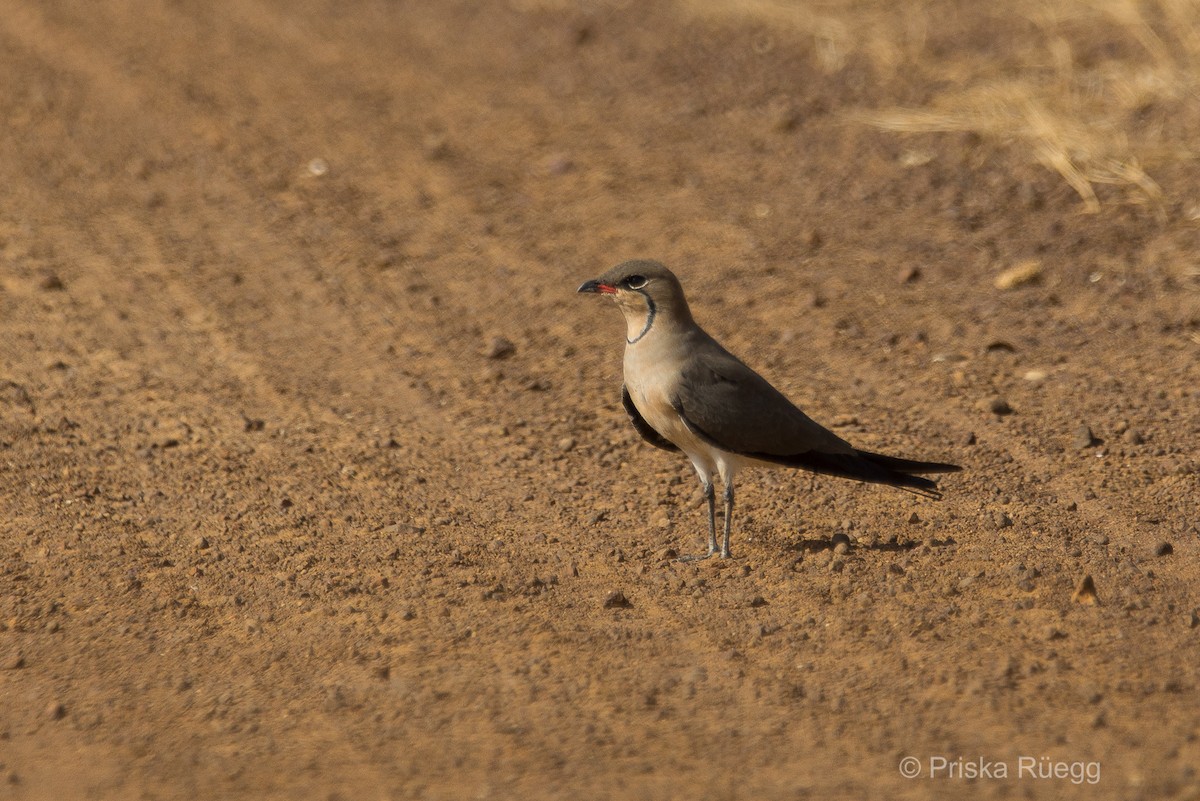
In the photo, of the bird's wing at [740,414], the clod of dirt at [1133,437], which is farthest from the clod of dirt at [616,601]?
the clod of dirt at [1133,437]

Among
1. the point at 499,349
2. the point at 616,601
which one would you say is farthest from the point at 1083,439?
the point at 499,349

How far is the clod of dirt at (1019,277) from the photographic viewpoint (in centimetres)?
788

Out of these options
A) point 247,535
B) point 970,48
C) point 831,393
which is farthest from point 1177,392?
point 970,48

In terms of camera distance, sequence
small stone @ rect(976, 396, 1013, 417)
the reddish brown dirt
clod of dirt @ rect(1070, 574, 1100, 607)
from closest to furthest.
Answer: the reddish brown dirt, clod of dirt @ rect(1070, 574, 1100, 607), small stone @ rect(976, 396, 1013, 417)

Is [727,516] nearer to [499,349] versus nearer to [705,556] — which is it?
[705,556]

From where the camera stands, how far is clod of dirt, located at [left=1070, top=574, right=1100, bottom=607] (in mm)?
4887

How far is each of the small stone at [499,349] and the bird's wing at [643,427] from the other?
187 cm

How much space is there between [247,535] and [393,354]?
6.46ft

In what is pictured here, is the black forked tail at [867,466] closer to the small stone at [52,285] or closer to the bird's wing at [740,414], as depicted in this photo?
the bird's wing at [740,414]

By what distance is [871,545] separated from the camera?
5426 millimetres

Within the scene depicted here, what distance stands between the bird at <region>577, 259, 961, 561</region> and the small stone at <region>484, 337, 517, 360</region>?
74.5 inches

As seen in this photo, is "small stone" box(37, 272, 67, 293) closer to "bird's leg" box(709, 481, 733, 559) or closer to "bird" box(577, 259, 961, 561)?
"bird" box(577, 259, 961, 561)

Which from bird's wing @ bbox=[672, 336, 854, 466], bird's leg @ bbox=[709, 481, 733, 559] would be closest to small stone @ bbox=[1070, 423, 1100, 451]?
bird's wing @ bbox=[672, 336, 854, 466]

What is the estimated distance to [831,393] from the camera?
269 inches
